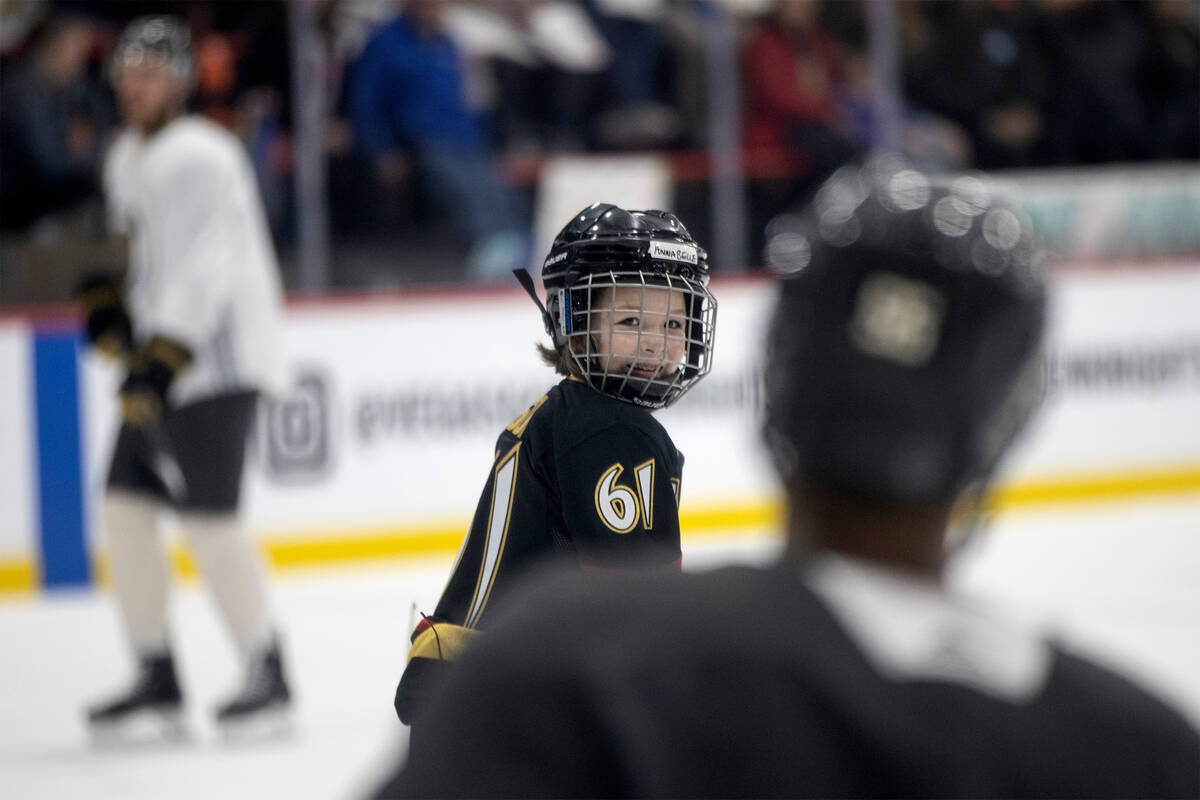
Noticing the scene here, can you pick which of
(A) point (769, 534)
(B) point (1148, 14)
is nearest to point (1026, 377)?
(A) point (769, 534)

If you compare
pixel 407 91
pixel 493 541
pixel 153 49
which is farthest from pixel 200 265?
pixel 407 91

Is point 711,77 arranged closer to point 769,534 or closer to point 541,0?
point 541,0

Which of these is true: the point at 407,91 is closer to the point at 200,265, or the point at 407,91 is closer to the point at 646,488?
the point at 200,265

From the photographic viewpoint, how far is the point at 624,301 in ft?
5.64

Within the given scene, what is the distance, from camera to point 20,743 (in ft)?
11.6

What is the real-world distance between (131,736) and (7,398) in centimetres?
204

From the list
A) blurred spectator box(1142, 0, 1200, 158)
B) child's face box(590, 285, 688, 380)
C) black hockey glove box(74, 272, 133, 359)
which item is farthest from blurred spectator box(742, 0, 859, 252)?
child's face box(590, 285, 688, 380)

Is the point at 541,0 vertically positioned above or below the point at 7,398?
above

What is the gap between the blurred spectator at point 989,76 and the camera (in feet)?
22.2

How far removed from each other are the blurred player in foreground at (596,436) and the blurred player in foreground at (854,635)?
83 centimetres

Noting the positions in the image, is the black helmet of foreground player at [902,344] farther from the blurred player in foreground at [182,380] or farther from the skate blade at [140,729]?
the skate blade at [140,729]

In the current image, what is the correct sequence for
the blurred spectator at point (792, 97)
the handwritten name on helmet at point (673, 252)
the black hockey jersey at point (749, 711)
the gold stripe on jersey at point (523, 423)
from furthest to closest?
1. the blurred spectator at point (792, 97)
2. the handwritten name on helmet at point (673, 252)
3. the gold stripe on jersey at point (523, 423)
4. the black hockey jersey at point (749, 711)

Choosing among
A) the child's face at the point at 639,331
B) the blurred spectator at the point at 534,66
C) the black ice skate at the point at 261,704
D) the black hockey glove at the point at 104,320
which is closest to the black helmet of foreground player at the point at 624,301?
the child's face at the point at 639,331

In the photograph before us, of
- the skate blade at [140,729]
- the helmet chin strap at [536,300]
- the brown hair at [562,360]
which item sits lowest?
the skate blade at [140,729]
